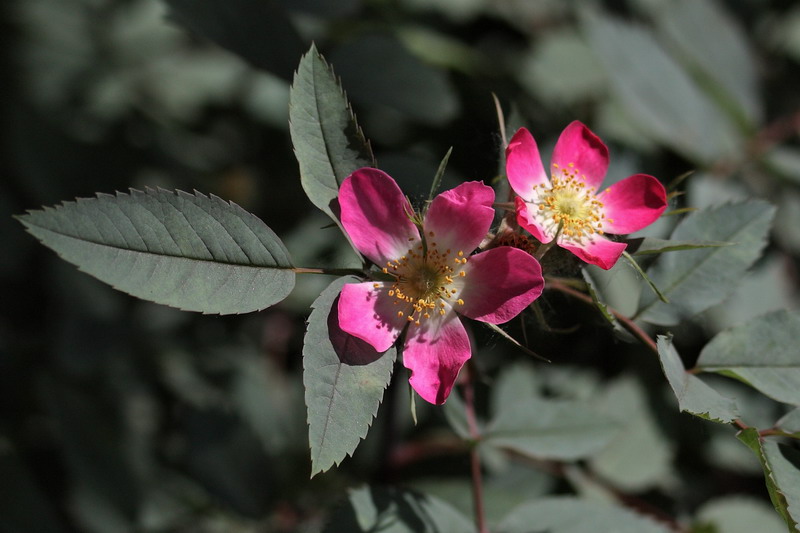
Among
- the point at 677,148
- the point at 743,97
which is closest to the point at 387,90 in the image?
the point at 677,148

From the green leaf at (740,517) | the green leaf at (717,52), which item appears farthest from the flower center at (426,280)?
the green leaf at (717,52)

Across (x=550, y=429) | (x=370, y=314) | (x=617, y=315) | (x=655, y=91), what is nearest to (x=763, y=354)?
(x=617, y=315)

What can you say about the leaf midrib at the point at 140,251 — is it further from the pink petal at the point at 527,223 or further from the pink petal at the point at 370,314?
the pink petal at the point at 527,223

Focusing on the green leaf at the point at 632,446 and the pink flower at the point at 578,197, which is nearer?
the pink flower at the point at 578,197

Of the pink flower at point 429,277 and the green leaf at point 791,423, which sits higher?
the pink flower at point 429,277

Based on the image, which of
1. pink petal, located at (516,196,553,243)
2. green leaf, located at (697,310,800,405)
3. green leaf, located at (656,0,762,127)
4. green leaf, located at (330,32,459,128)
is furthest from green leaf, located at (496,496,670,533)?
green leaf, located at (656,0,762,127)
